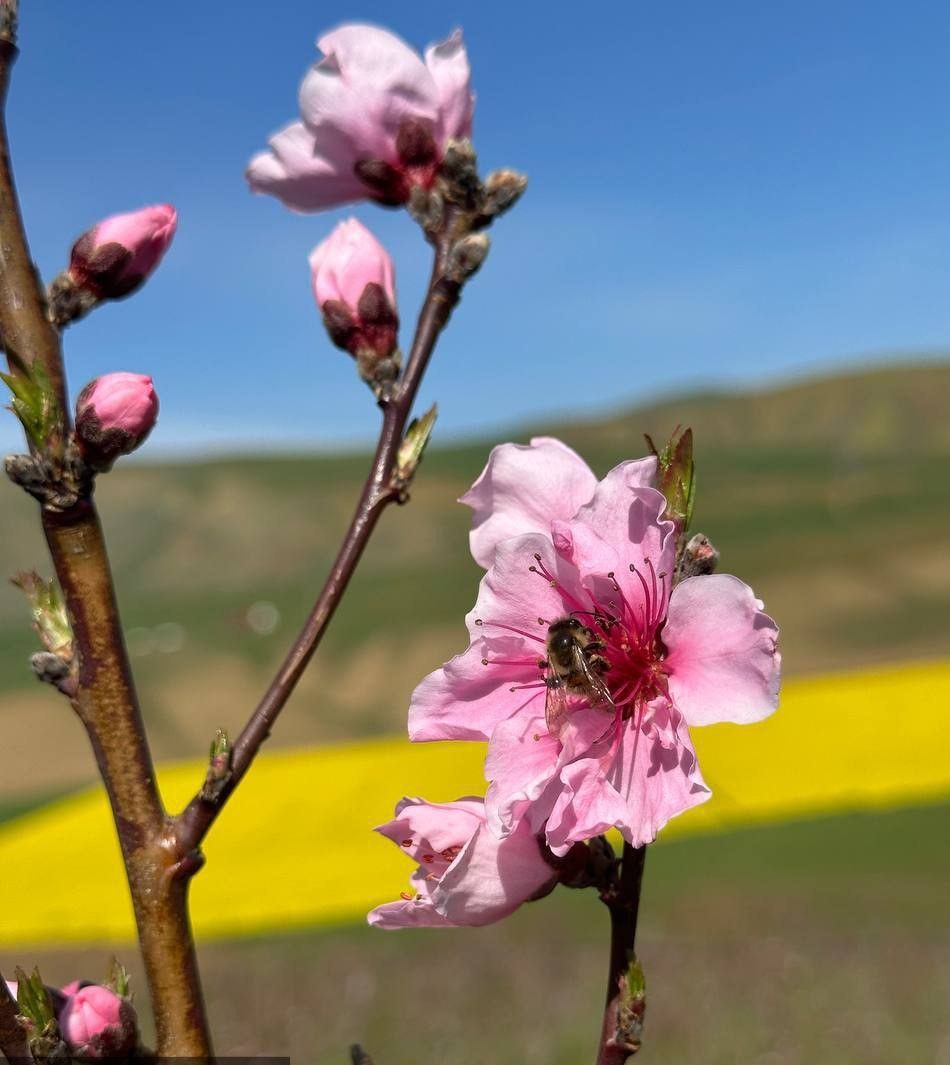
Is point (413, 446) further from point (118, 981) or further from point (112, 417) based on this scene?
point (118, 981)

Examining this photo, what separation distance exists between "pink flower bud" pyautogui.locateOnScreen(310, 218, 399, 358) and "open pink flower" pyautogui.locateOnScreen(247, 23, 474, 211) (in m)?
A: 0.14

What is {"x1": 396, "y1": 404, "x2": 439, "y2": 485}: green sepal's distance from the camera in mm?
1417

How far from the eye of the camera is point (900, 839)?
1270 centimetres

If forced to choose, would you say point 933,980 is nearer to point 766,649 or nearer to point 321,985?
point 321,985

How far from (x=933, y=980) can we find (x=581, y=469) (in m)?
8.63

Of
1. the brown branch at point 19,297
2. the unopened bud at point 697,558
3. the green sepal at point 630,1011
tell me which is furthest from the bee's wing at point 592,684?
the brown branch at point 19,297

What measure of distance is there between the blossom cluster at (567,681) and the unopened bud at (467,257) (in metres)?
0.32

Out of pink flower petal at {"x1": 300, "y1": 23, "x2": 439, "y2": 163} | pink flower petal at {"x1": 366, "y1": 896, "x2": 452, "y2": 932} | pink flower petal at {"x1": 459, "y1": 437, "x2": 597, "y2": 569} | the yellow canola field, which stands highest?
pink flower petal at {"x1": 300, "y1": 23, "x2": 439, "y2": 163}

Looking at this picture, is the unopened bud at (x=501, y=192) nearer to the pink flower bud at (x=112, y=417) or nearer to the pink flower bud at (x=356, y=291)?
the pink flower bud at (x=356, y=291)

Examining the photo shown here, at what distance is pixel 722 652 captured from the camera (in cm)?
113

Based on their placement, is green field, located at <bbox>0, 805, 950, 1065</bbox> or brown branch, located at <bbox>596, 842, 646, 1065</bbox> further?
green field, located at <bbox>0, 805, 950, 1065</bbox>

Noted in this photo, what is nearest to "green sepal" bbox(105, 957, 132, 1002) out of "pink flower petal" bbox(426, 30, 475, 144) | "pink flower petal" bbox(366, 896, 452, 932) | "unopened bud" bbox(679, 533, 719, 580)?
"pink flower petal" bbox(366, 896, 452, 932)

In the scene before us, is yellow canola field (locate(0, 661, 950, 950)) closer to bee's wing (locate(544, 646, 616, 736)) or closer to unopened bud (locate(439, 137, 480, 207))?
unopened bud (locate(439, 137, 480, 207))

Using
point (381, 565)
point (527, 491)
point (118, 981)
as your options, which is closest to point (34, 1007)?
point (118, 981)
